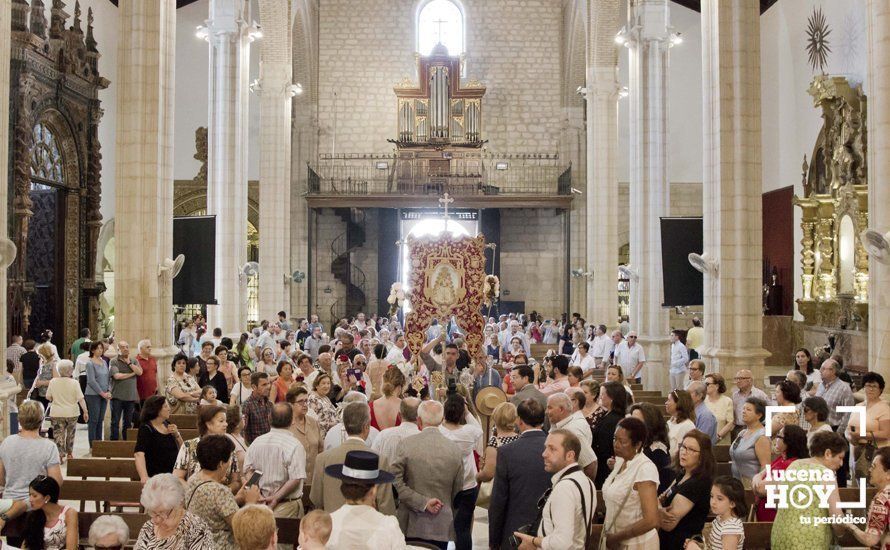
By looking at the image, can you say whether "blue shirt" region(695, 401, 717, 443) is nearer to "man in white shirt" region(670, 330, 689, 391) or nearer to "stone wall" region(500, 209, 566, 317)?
"man in white shirt" region(670, 330, 689, 391)

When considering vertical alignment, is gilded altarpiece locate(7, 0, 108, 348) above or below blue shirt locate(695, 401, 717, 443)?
above

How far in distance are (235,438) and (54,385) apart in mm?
5445

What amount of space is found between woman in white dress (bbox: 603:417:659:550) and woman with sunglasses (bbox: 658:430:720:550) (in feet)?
0.81

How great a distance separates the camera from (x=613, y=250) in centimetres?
2428

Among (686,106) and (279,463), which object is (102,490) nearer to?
(279,463)

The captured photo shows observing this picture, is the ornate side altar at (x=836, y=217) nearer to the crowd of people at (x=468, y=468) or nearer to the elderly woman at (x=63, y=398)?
the crowd of people at (x=468, y=468)

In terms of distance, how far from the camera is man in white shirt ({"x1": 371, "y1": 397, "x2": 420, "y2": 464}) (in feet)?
20.5

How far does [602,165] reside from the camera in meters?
24.7

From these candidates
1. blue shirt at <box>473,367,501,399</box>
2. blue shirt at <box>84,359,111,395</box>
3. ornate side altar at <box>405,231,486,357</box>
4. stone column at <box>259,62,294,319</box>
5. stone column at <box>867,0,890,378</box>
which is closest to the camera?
stone column at <box>867,0,890,378</box>

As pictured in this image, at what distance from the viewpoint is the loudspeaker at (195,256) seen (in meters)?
15.3

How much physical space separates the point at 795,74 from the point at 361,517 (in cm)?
2358

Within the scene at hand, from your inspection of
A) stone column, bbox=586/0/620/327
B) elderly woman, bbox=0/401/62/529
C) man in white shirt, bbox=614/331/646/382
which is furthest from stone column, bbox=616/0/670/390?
elderly woman, bbox=0/401/62/529

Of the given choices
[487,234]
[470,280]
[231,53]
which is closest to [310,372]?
[470,280]

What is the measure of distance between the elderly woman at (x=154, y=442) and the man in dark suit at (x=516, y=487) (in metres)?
2.64
